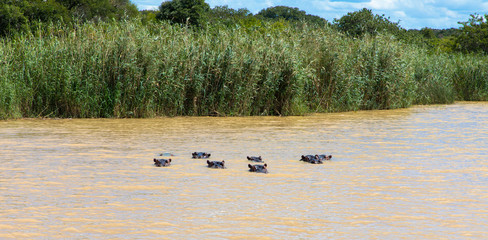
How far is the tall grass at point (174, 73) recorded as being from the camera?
16281 millimetres

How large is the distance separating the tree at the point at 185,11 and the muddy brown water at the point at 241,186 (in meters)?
37.7

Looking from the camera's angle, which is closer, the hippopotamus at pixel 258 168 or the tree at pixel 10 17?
the hippopotamus at pixel 258 168

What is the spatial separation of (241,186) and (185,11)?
4441 centimetres

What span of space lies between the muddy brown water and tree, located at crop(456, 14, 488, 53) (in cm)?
3252

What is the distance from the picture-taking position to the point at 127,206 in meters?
6.07

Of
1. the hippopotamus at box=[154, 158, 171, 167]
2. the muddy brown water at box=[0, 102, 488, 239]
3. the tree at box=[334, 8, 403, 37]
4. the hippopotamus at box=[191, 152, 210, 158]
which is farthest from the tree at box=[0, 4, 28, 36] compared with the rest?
the hippopotamus at box=[154, 158, 171, 167]

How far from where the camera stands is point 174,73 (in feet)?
56.1

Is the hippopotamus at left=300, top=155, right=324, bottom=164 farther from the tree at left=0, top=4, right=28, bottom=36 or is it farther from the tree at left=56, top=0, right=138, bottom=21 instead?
the tree at left=56, top=0, right=138, bottom=21

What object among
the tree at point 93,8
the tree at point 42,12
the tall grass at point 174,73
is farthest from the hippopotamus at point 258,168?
the tree at point 93,8

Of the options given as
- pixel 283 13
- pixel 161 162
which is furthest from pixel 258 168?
pixel 283 13

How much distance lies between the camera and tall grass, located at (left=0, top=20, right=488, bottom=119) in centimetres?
1628

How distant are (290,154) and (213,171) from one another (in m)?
2.23

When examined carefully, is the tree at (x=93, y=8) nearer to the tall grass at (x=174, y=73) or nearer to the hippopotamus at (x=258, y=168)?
the tall grass at (x=174, y=73)

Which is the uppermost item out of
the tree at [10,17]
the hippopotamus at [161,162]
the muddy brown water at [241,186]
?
the tree at [10,17]
